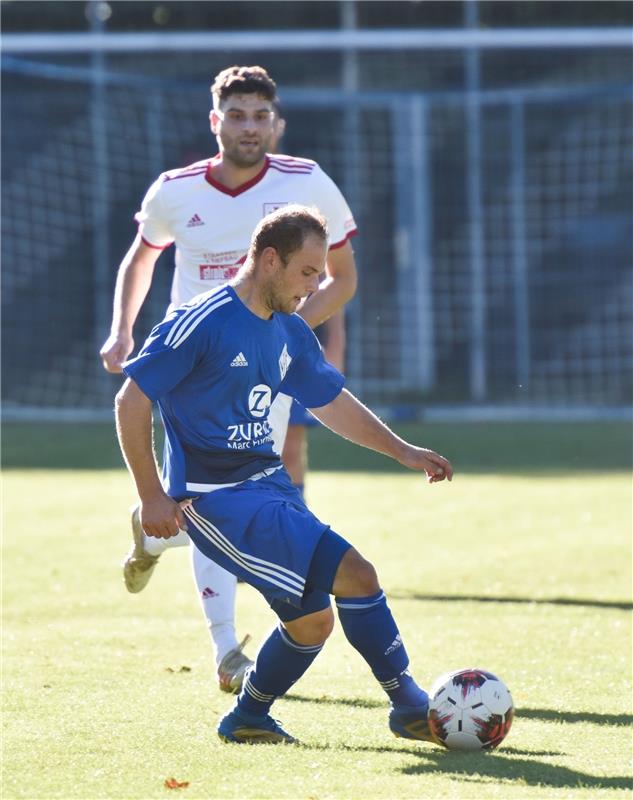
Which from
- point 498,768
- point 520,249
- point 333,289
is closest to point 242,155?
point 333,289

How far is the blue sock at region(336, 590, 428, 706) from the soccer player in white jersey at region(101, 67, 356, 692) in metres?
1.19

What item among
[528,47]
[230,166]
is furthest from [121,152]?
[230,166]

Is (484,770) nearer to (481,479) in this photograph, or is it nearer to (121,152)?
(481,479)

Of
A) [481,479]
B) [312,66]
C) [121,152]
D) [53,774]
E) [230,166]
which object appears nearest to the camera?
[53,774]

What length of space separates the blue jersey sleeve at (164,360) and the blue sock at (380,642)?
0.78 meters

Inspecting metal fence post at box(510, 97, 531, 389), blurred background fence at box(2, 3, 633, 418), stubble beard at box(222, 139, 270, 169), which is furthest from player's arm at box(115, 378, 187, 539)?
metal fence post at box(510, 97, 531, 389)

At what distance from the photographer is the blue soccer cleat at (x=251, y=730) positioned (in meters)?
4.53

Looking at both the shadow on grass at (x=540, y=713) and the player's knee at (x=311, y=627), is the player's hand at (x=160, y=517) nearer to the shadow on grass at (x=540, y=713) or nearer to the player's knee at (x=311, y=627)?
the player's knee at (x=311, y=627)

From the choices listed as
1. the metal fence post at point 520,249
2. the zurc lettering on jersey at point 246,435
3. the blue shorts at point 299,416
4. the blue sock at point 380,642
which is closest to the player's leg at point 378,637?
the blue sock at point 380,642

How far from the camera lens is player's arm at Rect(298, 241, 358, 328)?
5941 mm

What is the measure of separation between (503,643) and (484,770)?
1.81 metres

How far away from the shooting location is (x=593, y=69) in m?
18.9

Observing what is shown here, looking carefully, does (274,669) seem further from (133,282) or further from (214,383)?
(133,282)

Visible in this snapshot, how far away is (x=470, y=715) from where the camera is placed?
4.43 m
